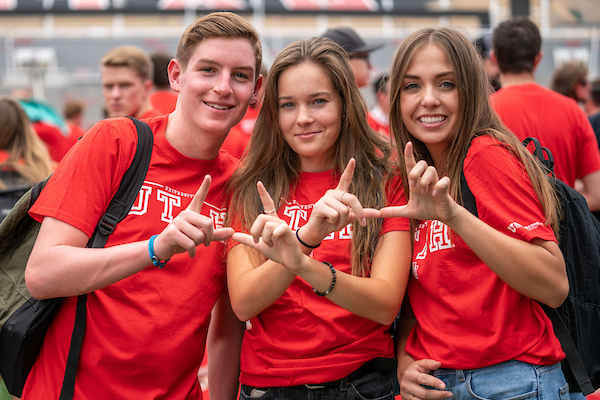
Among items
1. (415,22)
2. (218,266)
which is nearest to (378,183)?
(218,266)

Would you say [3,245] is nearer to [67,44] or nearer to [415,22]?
[415,22]

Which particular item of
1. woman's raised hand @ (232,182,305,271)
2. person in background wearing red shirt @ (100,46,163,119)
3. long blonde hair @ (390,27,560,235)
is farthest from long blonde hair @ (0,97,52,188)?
long blonde hair @ (390,27,560,235)

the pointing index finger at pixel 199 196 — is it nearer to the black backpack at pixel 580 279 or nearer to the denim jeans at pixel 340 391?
the denim jeans at pixel 340 391

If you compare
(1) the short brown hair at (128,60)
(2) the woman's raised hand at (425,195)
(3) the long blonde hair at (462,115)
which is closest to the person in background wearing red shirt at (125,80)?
(1) the short brown hair at (128,60)

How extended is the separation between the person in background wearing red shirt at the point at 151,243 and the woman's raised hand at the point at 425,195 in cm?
59

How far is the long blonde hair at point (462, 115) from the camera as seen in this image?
75.2 inches

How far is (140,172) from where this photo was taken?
2057mm

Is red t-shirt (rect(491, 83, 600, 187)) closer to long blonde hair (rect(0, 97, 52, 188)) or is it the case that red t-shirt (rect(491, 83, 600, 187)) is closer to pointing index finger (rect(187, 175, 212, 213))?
pointing index finger (rect(187, 175, 212, 213))

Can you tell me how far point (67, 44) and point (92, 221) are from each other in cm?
1874

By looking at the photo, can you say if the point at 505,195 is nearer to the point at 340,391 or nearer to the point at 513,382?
the point at 513,382

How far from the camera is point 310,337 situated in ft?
6.51

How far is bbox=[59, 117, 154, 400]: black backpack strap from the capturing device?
6.31ft

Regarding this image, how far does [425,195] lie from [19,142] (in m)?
3.11

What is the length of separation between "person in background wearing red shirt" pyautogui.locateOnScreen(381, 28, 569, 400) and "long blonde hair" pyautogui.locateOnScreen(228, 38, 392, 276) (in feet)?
0.55
